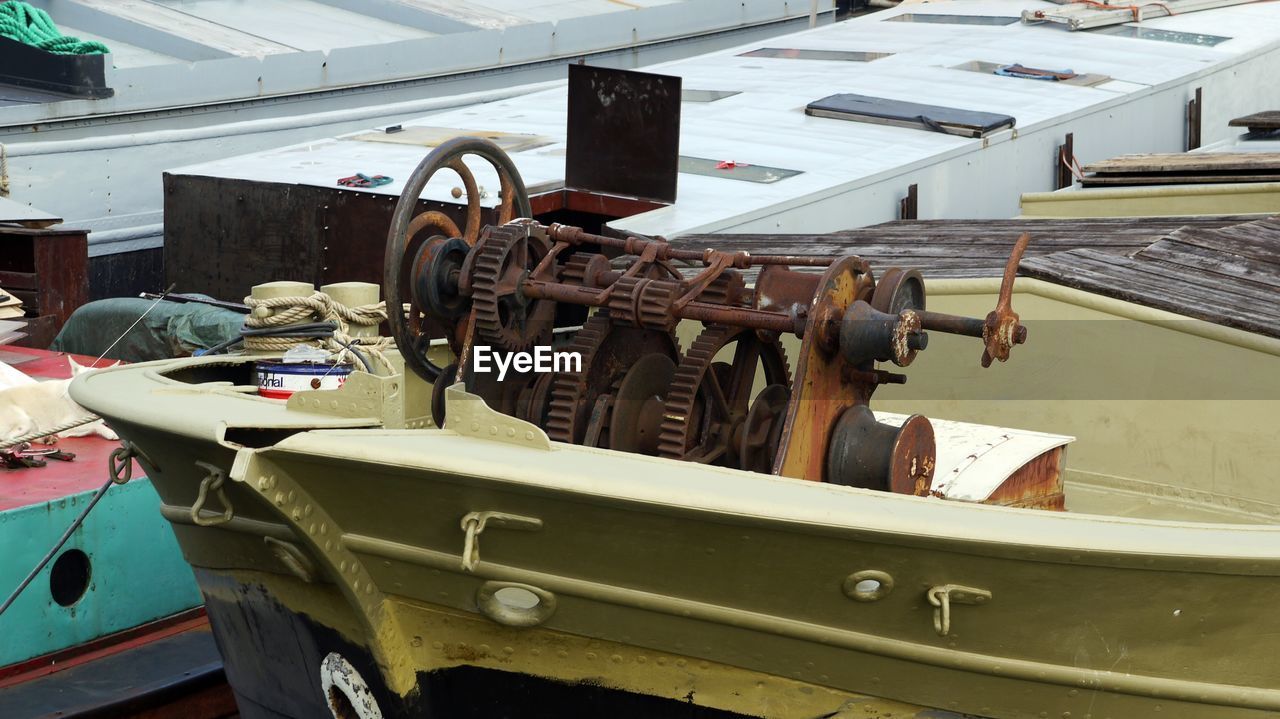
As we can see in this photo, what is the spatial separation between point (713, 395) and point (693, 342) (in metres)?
0.18

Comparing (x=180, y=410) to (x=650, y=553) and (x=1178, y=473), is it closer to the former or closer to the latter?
(x=650, y=553)

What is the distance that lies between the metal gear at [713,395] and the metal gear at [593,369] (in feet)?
0.74

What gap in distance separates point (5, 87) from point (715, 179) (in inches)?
245

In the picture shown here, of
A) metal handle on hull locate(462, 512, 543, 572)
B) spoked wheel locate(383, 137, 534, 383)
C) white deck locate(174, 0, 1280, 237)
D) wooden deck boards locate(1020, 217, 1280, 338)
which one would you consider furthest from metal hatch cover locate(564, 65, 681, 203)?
metal handle on hull locate(462, 512, 543, 572)

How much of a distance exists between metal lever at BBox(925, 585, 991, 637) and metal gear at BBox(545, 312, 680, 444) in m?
1.24

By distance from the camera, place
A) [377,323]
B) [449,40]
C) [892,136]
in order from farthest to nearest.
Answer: [449,40] < [892,136] < [377,323]

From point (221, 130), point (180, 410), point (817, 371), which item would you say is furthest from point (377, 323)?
point (221, 130)

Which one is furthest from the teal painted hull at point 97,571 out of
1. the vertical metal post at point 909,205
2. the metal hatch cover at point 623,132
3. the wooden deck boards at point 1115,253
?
the vertical metal post at point 909,205

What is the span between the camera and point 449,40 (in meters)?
14.4

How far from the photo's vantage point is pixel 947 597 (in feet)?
11.9

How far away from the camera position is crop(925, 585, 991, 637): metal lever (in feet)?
11.9

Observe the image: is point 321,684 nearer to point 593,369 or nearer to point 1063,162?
point 593,369

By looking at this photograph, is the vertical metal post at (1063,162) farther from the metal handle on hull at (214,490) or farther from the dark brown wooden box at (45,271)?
the metal handle on hull at (214,490)

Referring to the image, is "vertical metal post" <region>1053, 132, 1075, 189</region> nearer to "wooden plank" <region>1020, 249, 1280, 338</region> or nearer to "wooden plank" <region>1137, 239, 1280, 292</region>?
"wooden plank" <region>1137, 239, 1280, 292</region>
